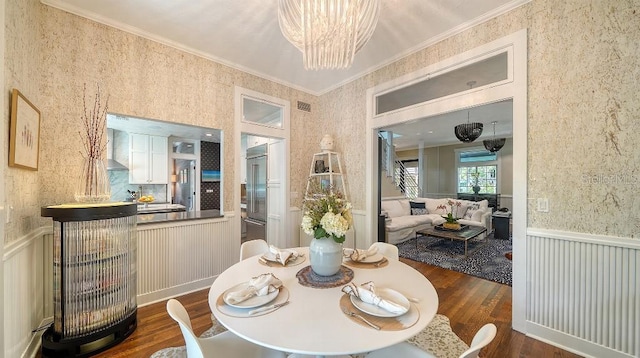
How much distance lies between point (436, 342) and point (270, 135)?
9.97 feet

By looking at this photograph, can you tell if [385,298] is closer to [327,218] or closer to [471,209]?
[327,218]

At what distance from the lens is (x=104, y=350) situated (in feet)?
5.99

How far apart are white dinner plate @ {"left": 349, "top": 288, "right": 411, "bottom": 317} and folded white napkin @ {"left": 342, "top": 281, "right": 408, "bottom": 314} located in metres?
0.01

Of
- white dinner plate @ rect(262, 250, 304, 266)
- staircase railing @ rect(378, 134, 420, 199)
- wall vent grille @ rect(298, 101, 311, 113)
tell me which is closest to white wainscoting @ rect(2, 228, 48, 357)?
white dinner plate @ rect(262, 250, 304, 266)

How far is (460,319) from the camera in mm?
2314

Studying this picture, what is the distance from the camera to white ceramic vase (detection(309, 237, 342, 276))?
1.41m

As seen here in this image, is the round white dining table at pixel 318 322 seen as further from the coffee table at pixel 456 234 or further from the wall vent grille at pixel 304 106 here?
the coffee table at pixel 456 234

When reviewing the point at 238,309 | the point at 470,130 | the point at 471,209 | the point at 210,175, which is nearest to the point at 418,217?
the point at 471,209

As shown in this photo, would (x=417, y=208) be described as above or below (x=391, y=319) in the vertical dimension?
below

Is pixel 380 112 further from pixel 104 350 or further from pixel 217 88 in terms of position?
pixel 104 350

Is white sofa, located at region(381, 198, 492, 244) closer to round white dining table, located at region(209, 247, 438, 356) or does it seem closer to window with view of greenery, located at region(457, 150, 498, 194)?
window with view of greenery, located at region(457, 150, 498, 194)

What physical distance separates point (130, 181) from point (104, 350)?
4.36 meters

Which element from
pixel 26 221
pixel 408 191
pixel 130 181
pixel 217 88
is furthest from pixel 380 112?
pixel 408 191

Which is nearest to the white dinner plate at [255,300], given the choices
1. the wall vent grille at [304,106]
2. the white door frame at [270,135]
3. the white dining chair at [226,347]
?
the white dining chair at [226,347]
